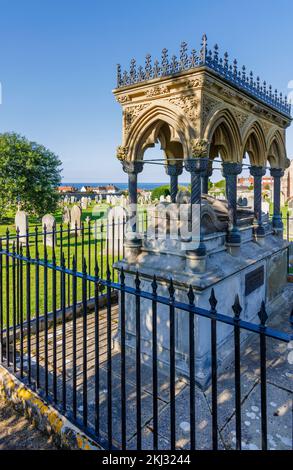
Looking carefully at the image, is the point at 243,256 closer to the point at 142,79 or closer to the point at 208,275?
the point at 208,275

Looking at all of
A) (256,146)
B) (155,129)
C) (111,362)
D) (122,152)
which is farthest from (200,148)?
(111,362)

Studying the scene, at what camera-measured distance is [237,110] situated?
4609mm

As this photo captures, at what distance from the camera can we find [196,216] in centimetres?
398

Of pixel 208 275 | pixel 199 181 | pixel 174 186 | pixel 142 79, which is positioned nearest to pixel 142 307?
pixel 208 275

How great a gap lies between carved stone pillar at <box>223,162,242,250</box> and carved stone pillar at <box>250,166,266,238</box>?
3.70 feet

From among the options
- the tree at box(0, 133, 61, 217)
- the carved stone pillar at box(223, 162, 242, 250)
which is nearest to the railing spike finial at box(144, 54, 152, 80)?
the carved stone pillar at box(223, 162, 242, 250)

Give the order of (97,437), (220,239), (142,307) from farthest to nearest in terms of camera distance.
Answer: (220,239), (142,307), (97,437)

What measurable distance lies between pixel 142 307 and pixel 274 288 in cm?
308

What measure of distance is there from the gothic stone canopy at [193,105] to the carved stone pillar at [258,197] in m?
0.43

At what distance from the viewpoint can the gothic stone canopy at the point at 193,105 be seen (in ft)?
12.4

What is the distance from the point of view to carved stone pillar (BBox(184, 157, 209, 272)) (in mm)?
3834

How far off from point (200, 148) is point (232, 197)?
54.4 inches

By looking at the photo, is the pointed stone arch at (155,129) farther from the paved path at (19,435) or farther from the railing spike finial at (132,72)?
the paved path at (19,435)

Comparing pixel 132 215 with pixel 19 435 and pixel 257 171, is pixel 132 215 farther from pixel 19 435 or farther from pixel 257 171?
pixel 19 435
